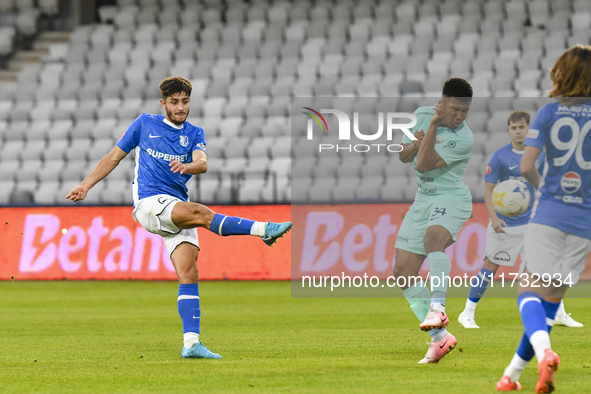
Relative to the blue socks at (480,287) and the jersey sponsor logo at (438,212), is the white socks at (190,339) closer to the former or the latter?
the jersey sponsor logo at (438,212)

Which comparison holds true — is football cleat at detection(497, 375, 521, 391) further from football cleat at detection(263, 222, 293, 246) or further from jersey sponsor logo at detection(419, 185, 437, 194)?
jersey sponsor logo at detection(419, 185, 437, 194)

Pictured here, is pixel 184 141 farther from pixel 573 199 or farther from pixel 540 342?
pixel 540 342

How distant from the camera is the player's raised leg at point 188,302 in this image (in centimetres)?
631

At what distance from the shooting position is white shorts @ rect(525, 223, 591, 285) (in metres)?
4.47

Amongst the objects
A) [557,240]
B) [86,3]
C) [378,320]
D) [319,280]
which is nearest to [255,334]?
[378,320]

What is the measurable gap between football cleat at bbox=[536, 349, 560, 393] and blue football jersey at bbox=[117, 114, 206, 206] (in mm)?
3152

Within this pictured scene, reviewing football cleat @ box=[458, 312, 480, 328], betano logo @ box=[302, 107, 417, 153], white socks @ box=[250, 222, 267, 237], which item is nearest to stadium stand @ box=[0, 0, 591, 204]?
betano logo @ box=[302, 107, 417, 153]

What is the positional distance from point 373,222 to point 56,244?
587cm

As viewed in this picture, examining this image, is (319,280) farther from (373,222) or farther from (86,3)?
(86,3)

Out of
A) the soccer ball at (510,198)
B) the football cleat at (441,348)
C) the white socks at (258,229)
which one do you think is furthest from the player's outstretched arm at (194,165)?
the soccer ball at (510,198)

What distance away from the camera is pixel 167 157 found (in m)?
6.37

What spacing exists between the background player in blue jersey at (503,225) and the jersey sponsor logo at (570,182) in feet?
12.5

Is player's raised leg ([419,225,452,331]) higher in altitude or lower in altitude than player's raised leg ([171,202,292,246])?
lower

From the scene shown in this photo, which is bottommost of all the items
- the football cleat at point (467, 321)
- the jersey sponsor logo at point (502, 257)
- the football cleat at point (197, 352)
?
the football cleat at point (467, 321)
